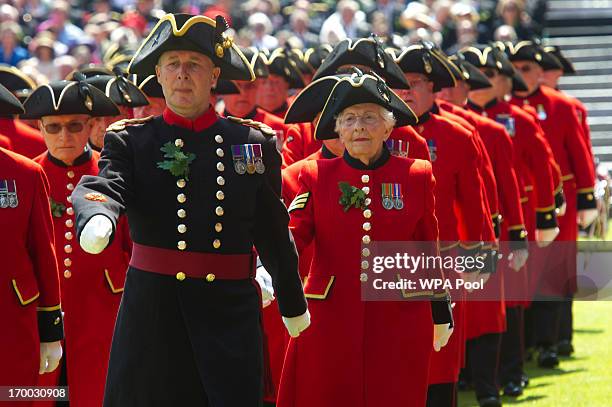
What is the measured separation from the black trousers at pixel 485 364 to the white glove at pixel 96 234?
5.29 meters

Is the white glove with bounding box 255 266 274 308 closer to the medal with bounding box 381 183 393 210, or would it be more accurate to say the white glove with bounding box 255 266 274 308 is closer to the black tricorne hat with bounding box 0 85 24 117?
the medal with bounding box 381 183 393 210

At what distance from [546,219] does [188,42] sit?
6027mm

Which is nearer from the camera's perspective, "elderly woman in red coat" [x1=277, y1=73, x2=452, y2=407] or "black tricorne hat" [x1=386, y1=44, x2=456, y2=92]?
"elderly woman in red coat" [x1=277, y1=73, x2=452, y2=407]

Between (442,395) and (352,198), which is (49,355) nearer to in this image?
(352,198)

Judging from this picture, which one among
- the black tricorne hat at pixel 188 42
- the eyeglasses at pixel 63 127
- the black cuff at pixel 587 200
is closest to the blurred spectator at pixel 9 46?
the black cuff at pixel 587 200

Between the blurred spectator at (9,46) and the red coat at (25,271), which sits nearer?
the red coat at (25,271)

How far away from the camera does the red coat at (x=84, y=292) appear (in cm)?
834

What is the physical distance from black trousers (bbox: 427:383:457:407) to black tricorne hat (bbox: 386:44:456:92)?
74.0 inches

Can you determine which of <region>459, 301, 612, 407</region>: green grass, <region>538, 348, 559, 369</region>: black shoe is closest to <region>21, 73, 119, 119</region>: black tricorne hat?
<region>459, 301, 612, 407</region>: green grass

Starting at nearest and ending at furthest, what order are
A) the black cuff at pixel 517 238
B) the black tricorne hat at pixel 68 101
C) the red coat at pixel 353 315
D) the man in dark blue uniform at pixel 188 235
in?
the man in dark blue uniform at pixel 188 235 < the red coat at pixel 353 315 < the black tricorne hat at pixel 68 101 < the black cuff at pixel 517 238

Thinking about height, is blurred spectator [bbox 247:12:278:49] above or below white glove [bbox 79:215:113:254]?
above

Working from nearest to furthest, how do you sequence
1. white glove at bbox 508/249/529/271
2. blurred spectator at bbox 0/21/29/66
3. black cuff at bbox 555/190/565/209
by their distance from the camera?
white glove at bbox 508/249/529/271 → black cuff at bbox 555/190/565/209 → blurred spectator at bbox 0/21/29/66

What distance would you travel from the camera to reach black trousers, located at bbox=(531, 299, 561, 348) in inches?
498

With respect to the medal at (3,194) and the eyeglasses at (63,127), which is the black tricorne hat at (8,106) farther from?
the eyeglasses at (63,127)
